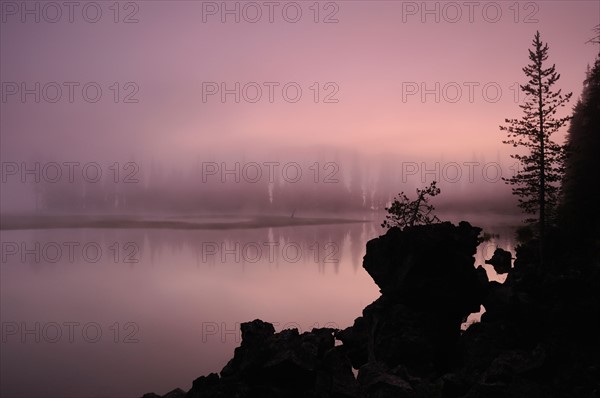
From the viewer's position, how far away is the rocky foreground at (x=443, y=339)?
71.8 ft

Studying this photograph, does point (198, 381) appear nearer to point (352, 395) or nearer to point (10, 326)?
point (352, 395)

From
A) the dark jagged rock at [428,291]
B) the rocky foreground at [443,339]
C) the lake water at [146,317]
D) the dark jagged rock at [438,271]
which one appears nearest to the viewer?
the rocky foreground at [443,339]

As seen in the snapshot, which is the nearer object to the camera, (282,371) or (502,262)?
(282,371)

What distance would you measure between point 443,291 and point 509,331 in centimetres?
616

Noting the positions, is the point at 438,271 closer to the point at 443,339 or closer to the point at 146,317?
the point at 443,339

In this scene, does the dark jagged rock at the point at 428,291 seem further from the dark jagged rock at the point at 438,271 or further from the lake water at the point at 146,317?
the lake water at the point at 146,317

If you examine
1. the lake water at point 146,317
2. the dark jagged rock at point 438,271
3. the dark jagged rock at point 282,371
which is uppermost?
the dark jagged rock at point 438,271

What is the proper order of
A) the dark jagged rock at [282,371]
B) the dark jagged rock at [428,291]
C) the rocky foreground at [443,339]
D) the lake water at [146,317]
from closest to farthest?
1. the dark jagged rock at [282,371]
2. the rocky foreground at [443,339]
3. the dark jagged rock at [428,291]
4. the lake water at [146,317]

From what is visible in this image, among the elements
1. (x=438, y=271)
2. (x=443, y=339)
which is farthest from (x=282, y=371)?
(x=438, y=271)

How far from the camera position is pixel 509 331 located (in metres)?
28.3

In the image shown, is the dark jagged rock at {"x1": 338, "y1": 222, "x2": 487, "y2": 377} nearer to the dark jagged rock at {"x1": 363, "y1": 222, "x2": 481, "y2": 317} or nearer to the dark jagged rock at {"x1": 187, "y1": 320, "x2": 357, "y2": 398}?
the dark jagged rock at {"x1": 363, "y1": 222, "x2": 481, "y2": 317}

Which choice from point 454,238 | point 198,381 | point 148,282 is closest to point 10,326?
point 148,282

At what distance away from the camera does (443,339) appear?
3359cm

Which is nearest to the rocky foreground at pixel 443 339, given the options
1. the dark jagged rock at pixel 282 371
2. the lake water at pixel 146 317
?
the dark jagged rock at pixel 282 371
